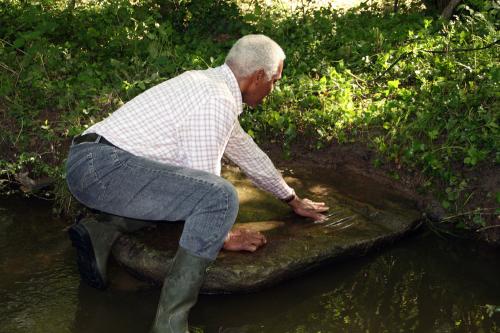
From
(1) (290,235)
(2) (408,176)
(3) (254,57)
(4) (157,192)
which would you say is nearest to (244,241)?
(1) (290,235)

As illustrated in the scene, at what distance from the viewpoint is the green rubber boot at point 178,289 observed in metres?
3.51

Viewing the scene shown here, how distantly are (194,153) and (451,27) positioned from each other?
13.4 feet

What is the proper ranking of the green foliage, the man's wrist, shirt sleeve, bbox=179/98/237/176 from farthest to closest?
1. the green foliage
2. the man's wrist
3. shirt sleeve, bbox=179/98/237/176

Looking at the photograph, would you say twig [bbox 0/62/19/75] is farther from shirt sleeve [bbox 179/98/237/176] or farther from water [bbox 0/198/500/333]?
shirt sleeve [bbox 179/98/237/176]

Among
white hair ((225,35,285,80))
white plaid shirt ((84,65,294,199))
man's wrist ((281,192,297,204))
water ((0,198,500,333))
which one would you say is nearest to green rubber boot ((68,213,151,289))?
water ((0,198,500,333))

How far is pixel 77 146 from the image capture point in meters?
3.79

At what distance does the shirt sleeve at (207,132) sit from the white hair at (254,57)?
0.26 metres

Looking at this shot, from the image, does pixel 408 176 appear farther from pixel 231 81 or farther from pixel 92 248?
pixel 92 248

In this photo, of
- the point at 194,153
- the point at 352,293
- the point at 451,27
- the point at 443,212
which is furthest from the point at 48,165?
the point at 451,27

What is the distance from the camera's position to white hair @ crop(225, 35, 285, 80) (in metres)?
3.65

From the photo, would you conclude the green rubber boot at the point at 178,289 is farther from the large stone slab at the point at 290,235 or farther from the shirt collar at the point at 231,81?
the shirt collar at the point at 231,81

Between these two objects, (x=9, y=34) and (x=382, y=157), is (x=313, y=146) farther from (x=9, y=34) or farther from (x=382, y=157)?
(x=9, y=34)

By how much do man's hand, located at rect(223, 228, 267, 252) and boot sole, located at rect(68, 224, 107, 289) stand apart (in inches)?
30.5

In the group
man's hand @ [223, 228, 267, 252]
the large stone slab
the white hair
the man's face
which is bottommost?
the large stone slab
